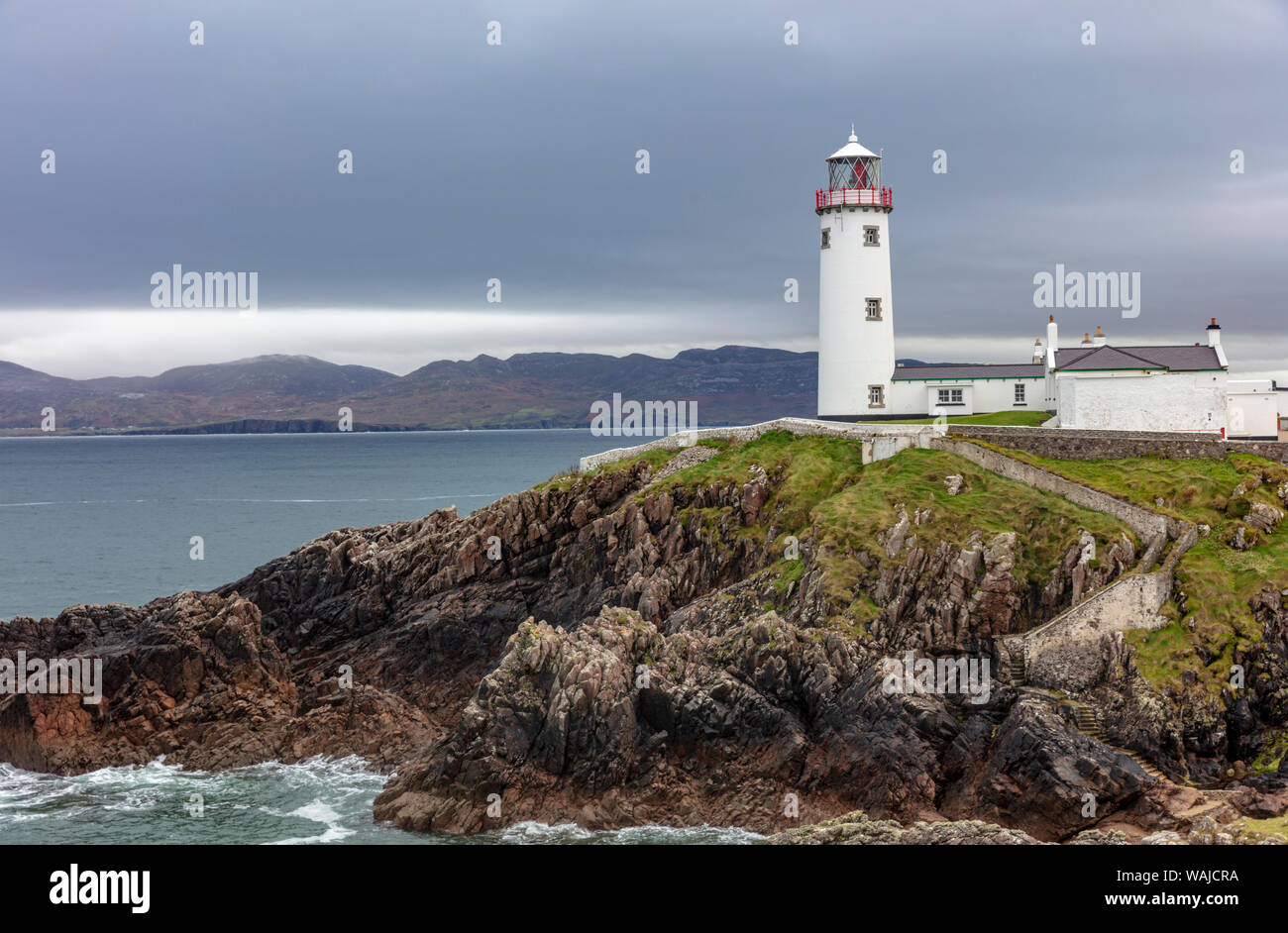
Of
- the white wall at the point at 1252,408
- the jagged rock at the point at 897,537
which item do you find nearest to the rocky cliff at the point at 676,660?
the jagged rock at the point at 897,537

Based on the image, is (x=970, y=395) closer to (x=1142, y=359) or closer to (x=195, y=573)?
→ (x=1142, y=359)

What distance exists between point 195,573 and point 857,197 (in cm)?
5600

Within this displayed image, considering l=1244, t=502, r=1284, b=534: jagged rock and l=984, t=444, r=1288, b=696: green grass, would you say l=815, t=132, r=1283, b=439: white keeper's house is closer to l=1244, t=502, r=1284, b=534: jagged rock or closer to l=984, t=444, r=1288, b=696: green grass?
l=984, t=444, r=1288, b=696: green grass

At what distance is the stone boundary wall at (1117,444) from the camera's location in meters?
45.6

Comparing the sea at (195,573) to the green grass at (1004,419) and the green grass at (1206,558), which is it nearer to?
the green grass at (1206,558)

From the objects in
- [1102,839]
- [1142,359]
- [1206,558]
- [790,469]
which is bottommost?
[1102,839]

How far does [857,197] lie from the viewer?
201 ft

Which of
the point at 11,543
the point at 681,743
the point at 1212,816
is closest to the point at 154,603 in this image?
the point at 681,743

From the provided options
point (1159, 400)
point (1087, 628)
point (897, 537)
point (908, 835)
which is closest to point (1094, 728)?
point (1087, 628)

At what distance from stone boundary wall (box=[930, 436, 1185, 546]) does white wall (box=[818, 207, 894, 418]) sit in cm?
1149

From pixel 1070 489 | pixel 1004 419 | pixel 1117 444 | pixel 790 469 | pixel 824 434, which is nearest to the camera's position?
pixel 1070 489

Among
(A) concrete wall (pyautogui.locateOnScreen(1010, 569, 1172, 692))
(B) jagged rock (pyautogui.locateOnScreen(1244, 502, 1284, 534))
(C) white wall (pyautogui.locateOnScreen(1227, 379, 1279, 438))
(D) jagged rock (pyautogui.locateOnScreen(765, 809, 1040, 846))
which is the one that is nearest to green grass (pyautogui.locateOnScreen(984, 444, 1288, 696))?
(B) jagged rock (pyautogui.locateOnScreen(1244, 502, 1284, 534))

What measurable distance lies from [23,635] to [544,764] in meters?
28.3

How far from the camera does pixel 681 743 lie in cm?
3719
